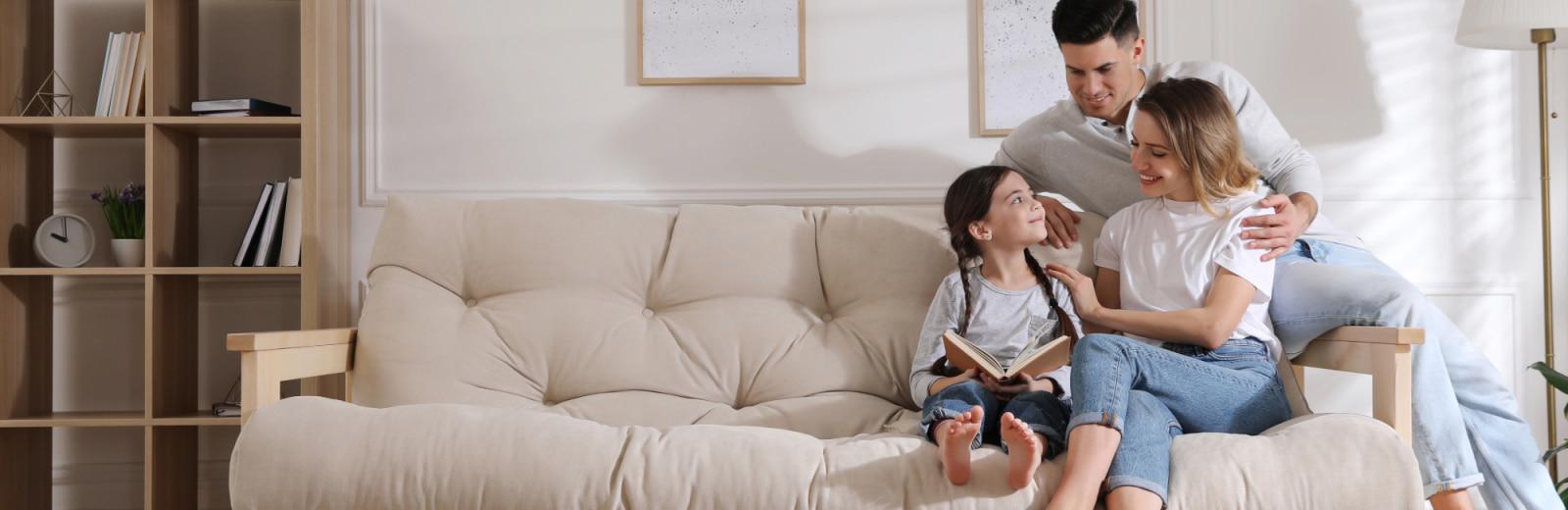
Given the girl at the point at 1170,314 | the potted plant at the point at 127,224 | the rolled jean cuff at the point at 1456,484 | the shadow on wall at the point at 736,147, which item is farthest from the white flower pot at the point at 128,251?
the rolled jean cuff at the point at 1456,484

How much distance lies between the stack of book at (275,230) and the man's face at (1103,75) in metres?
1.76

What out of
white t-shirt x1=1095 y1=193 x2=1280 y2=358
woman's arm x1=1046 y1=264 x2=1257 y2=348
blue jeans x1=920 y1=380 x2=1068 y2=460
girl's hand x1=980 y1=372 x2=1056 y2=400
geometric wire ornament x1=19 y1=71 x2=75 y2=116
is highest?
geometric wire ornament x1=19 y1=71 x2=75 y2=116

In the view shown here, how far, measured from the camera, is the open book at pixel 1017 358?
1412 millimetres

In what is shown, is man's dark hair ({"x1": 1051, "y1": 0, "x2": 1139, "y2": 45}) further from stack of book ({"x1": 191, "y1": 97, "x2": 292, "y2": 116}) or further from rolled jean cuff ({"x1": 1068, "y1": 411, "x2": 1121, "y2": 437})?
stack of book ({"x1": 191, "y1": 97, "x2": 292, "y2": 116})

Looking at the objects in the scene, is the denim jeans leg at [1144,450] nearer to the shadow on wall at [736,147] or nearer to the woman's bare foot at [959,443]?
the woman's bare foot at [959,443]

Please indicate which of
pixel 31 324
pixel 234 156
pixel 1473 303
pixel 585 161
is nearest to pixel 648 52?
pixel 585 161

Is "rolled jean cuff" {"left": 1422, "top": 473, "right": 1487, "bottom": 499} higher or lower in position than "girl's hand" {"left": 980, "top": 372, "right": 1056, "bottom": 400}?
lower

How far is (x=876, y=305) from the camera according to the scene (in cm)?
185

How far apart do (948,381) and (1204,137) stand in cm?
Result: 60

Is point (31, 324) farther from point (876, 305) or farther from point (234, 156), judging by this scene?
point (876, 305)

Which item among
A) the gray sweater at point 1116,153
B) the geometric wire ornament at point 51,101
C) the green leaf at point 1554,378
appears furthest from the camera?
the geometric wire ornament at point 51,101

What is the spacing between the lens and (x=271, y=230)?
2.22m

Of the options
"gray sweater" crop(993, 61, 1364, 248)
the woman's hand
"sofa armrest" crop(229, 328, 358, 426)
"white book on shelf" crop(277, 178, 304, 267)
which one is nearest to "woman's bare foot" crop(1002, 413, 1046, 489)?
the woman's hand

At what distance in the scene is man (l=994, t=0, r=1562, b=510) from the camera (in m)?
1.49
